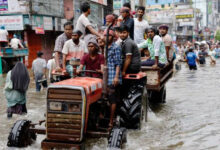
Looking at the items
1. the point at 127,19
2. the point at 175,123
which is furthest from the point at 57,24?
the point at 175,123

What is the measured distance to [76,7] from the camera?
3425cm

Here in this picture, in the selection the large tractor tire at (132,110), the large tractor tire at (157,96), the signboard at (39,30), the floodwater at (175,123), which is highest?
the signboard at (39,30)

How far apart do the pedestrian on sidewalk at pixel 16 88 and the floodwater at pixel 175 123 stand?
351 mm

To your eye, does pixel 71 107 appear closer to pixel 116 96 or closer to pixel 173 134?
pixel 116 96

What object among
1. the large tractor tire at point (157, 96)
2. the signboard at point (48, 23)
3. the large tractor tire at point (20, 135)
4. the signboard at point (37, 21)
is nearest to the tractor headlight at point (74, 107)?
the large tractor tire at point (20, 135)

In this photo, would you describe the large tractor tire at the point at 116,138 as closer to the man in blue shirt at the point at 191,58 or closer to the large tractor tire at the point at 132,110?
the large tractor tire at the point at 132,110

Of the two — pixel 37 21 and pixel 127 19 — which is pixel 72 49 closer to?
pixel 127 19

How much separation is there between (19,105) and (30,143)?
316cm

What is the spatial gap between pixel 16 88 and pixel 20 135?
11.0 feet

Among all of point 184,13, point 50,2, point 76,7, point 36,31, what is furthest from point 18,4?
point 184,13

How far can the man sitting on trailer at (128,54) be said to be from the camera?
7.02 m

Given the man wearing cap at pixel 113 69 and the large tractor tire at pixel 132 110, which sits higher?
the man wearing cap at pixel 113 69

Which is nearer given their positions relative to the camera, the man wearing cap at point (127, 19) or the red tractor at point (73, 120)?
the red tractor at point (73, 120)

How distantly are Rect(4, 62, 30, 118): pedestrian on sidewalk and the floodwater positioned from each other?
1.15ft
